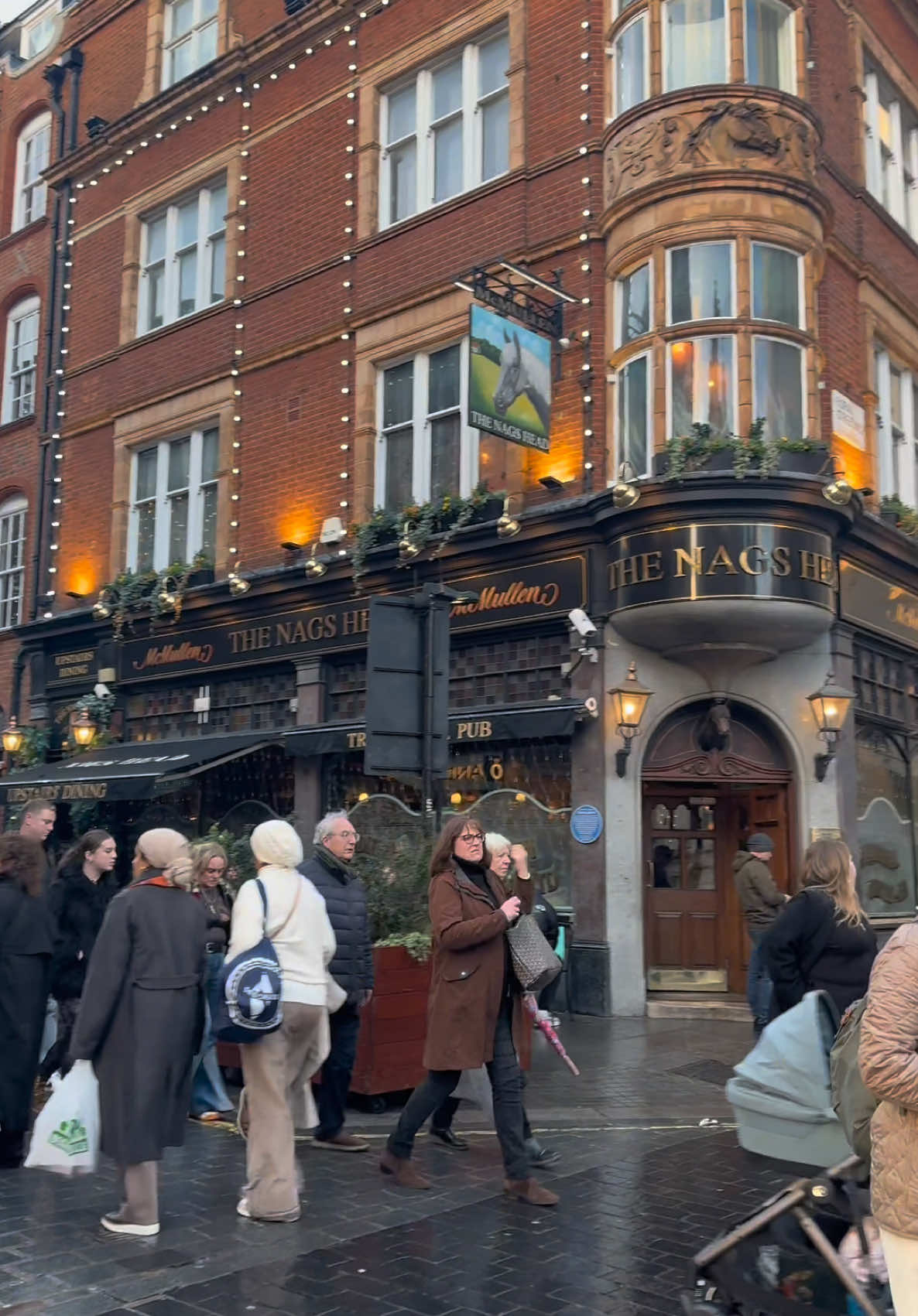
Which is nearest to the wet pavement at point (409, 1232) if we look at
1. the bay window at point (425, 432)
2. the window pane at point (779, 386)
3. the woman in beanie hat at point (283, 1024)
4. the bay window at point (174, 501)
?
the woman in beanie hat at point (283, 1024)

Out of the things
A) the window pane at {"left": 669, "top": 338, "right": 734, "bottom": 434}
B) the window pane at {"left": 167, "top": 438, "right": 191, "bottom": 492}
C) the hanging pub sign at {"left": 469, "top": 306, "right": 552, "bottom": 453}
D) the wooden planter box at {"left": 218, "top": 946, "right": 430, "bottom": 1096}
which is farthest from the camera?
the window pane at {"left": 167, "top": 438, "right": 191, "bottom": 492}

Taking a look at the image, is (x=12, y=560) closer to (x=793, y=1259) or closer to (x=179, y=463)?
(x=179, y=463)

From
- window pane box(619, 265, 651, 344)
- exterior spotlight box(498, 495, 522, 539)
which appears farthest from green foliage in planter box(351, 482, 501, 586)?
window pane box(619, 265, 651, 344)

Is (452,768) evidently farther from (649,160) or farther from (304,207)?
(304,207)

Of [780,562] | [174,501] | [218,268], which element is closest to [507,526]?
[780,562]

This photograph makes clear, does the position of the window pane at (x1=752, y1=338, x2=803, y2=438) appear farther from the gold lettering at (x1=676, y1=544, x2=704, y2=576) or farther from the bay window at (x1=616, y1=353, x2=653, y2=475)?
the gold lettering at (x1=676, y1=544, x2=704, y2=576)

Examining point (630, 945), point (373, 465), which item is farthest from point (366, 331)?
point (630, 945)

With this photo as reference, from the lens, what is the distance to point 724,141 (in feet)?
43.1

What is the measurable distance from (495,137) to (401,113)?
1985mm

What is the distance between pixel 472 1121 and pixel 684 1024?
4.90m

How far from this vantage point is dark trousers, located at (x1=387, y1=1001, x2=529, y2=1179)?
20.1ft

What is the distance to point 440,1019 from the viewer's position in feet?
20.4

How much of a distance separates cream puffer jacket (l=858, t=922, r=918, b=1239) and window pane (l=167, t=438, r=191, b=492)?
17.1 metres

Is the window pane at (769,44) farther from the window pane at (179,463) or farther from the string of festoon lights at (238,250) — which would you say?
the window pane at (179,463)
